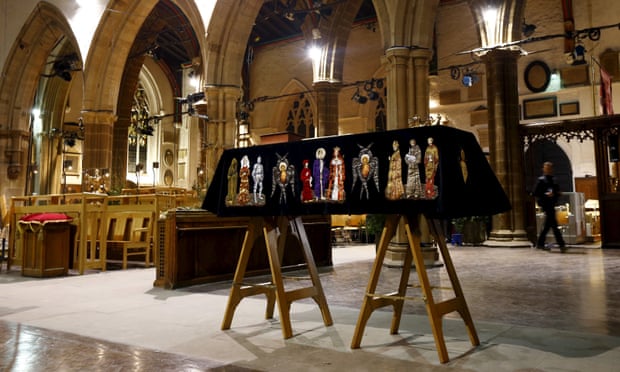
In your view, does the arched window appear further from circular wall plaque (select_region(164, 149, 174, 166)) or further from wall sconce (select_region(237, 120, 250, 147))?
circular wall plaque (select_region(164, 149, 174, 166))

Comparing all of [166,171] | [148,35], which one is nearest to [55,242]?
[148,35]

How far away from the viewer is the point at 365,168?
3.03 m

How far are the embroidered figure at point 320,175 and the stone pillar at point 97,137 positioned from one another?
1149 centimetres

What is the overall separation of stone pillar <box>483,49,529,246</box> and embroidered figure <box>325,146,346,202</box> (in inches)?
311

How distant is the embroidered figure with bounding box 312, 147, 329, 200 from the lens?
3.17m

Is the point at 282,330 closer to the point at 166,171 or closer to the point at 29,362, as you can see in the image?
the point at 29,362

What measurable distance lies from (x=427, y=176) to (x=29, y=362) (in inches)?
92.5

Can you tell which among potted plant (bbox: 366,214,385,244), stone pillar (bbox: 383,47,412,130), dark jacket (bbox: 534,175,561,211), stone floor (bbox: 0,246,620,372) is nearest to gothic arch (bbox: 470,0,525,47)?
dark jacket (bbox: 534,175,561,211)

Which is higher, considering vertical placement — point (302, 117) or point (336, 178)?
point (302, 117)

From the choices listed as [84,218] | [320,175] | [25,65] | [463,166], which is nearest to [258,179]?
[320,175]

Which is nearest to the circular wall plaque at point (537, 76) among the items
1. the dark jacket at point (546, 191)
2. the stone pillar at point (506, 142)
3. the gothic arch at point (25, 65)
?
the stone pillar at point (506, 142)

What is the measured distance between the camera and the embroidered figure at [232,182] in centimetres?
354

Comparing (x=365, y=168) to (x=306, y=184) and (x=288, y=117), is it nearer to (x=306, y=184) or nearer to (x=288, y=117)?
(x=306, y=184)

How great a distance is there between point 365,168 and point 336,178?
21 cm
